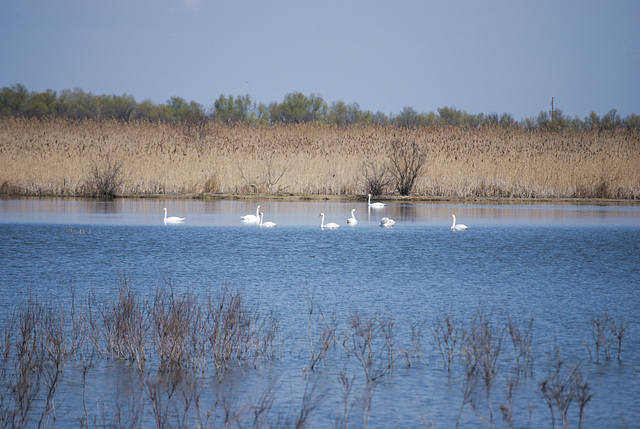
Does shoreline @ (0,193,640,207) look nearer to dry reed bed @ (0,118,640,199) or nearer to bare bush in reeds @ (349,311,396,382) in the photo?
dry reed bed @ (0,118,640,199)

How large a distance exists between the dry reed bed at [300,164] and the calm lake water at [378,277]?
208 inches

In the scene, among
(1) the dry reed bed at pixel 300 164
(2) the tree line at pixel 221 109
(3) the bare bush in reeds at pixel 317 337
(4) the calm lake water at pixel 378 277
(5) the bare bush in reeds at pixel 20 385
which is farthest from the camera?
(2) the tree line at pixel 221 109

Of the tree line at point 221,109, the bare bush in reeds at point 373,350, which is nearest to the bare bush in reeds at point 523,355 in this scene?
the bare bush in reeds at point 373,350

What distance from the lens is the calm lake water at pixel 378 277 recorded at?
257 inches

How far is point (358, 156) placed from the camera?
3159 centimetres

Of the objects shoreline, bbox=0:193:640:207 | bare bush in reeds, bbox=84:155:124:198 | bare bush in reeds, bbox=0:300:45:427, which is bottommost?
bare bush in reeds, bbox=0:300:45:427

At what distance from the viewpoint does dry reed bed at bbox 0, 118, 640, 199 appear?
2912 cm

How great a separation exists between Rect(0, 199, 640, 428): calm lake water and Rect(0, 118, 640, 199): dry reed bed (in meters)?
5.27

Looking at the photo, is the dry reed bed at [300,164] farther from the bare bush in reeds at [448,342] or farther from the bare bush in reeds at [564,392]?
the bare bush in reeds at [564,392]

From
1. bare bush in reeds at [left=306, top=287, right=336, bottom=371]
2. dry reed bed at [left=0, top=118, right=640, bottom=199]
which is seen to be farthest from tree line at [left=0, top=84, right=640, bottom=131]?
bare bush in reeds at [left=306, top=287, right=336, bottom=371]

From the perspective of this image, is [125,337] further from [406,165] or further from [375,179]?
[406,165]

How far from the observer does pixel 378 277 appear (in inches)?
479

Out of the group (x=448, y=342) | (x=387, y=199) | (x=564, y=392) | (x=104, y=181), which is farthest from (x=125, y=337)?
(x=387, y=199)

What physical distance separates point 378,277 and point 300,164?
1886 centimetres
